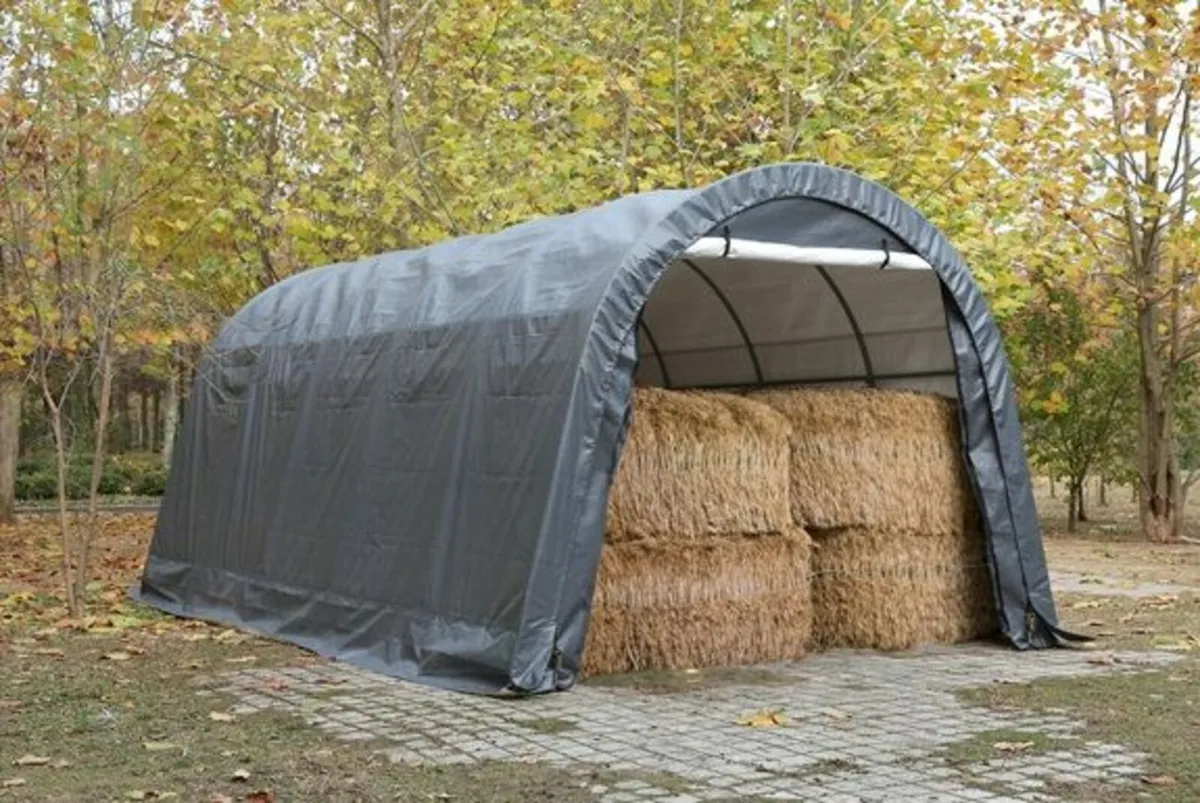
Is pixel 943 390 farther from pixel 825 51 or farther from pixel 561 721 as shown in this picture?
pixel 825 51

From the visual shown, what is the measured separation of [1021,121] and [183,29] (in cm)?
936

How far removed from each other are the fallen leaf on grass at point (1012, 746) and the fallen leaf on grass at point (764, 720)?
101 cm

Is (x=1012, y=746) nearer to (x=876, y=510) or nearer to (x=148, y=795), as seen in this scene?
(x=876, y=510)

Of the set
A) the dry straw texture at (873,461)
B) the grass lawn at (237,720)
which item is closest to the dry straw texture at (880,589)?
the dry straw texture at (873,461)

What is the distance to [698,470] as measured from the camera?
343 inches

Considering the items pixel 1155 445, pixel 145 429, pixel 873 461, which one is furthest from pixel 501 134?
pixel 145 429

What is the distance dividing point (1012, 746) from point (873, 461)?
326cm

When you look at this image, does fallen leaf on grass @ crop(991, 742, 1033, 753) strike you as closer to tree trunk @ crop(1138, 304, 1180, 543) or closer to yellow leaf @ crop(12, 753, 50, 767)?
yellow leaf @ crop(12, 753, 50, 767)

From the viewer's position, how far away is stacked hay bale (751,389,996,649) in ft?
30.9

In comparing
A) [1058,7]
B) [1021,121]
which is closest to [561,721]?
[1021,121]

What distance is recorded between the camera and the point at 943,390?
34.3 ft

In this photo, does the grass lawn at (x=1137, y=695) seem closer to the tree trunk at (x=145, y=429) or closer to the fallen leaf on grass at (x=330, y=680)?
the fallen leaf on grass at (x=330, y=680)

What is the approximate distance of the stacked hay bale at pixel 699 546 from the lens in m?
8.45

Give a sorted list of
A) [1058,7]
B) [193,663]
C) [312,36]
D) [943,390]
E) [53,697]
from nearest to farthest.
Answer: [53,697], [193,663], [943,390], [312,36], [1058,7]
